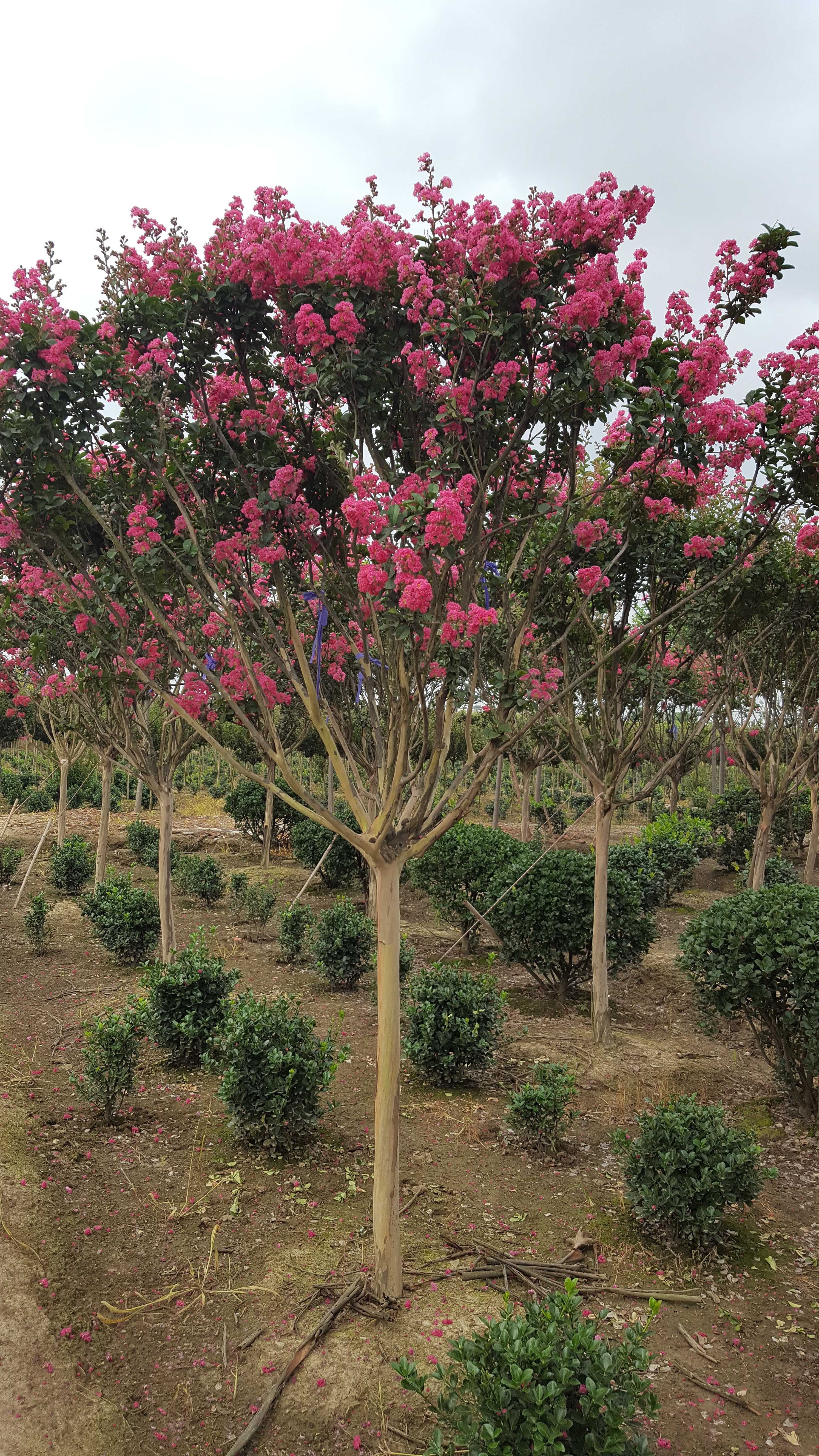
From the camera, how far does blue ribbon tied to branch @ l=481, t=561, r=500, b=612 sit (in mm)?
4375

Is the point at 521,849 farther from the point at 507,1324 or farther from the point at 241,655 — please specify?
the point at 507,1324

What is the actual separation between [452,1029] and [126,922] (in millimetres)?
5283

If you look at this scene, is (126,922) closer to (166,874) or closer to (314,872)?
(166,874)

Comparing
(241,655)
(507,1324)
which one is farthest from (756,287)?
(507,1324)

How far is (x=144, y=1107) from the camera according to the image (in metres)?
6.36

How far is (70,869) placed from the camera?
14164mm

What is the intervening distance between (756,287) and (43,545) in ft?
14.7

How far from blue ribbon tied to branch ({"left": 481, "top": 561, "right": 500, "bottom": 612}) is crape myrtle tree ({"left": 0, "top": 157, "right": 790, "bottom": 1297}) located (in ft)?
0.12

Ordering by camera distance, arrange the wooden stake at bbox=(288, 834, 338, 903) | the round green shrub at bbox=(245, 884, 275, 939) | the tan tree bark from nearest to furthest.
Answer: the wooden stake at bbox=(288, 834, 338, 903) → the round green shrub at bbox=(245, 884, 275, 939) → the tan tree bark

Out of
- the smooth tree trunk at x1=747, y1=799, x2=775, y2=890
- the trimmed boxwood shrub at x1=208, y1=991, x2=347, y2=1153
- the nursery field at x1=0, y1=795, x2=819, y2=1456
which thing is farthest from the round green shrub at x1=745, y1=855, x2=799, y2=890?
the trimmed boxwood shrub at x1=208, y1=991, x2=347, y2=1153

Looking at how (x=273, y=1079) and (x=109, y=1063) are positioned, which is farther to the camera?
(x=109, y=1063)

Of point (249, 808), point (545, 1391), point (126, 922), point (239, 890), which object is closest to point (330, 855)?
point (239, 890)

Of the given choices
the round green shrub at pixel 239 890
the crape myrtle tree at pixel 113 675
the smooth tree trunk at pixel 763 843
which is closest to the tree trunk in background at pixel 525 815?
the smooth tree trunk at pixel 763 843

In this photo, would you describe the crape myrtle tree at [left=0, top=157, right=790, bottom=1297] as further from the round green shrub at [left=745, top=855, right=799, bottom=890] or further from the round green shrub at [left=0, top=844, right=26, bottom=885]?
the round green shrub at [left=0, top=844, right=26, bottom=885]
